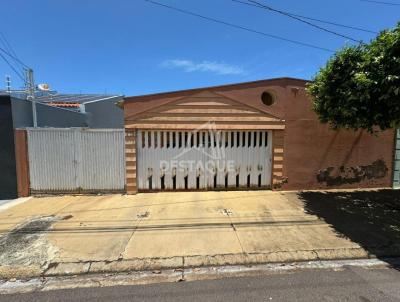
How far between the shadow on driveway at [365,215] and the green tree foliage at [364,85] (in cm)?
207

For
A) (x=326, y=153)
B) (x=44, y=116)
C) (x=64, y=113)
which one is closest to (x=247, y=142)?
(x=326, y=153)

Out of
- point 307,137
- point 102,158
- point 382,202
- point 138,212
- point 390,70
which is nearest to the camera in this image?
point 390,70

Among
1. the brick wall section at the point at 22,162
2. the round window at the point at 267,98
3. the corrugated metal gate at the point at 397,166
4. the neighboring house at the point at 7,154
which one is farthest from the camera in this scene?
the corrugated metal gate at the point at 397,166

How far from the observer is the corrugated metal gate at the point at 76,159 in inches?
299

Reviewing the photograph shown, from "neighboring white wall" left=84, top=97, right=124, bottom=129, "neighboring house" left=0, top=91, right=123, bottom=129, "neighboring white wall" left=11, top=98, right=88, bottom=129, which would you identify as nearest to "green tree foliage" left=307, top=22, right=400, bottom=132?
"neighboring house" left=0, top=91, right=123, bottom=129

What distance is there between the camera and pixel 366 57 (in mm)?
5402

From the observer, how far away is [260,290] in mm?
3334

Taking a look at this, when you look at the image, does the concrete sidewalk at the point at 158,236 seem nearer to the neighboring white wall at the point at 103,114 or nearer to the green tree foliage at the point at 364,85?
the green tree foliage at the point at 364,85

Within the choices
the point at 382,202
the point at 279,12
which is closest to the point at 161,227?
the point at 382,202

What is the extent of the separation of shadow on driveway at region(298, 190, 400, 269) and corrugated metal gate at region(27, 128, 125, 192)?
558 cm

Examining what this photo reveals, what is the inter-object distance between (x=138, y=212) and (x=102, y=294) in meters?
2.95

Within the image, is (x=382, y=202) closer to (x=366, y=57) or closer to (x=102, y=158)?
(x=366, y=57)

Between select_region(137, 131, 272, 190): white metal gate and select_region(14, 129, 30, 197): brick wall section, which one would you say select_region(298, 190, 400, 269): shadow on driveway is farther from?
select_region(14, 129, 30, 197): brick wall section

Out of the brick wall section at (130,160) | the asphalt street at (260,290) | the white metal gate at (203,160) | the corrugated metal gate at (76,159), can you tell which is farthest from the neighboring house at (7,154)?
the asphalt street at (260,290)
